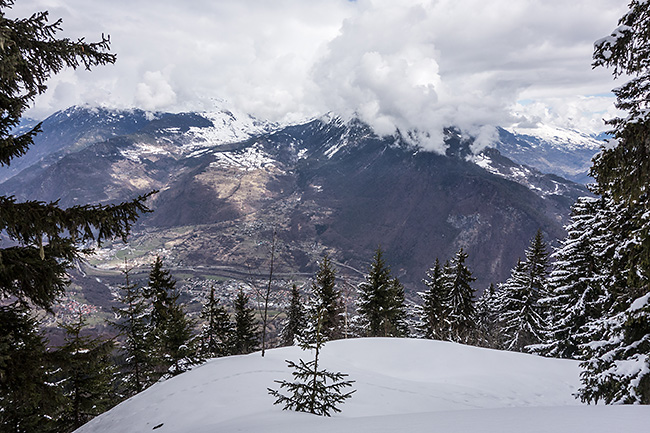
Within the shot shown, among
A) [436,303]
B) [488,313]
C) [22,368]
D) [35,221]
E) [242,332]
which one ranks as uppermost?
[35,221]

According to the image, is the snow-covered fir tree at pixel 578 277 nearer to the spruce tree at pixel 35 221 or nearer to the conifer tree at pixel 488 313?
the spruce tree at pixel 35 221

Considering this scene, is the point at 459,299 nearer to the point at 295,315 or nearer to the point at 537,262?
the point at 537,262

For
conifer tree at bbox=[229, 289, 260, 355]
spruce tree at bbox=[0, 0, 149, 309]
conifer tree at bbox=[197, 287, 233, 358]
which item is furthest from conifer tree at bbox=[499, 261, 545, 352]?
spruce tree at bbox=[0, 0, 149, 309]

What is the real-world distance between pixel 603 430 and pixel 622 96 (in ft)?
20.1

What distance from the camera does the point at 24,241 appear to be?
179 inches

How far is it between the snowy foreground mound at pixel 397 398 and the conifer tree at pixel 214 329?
11.7 meters

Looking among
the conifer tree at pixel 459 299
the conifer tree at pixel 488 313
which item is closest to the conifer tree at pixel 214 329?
the conifer tree at pixel 459 299

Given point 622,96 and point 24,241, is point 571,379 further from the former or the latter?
point 24,241

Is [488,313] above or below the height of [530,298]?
below

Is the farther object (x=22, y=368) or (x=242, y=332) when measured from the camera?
(x=242, y=332)

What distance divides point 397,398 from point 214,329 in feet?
73.3

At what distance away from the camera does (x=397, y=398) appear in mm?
11320

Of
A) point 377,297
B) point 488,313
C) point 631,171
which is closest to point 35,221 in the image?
point 631,171

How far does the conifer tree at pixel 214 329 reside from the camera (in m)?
26.8
